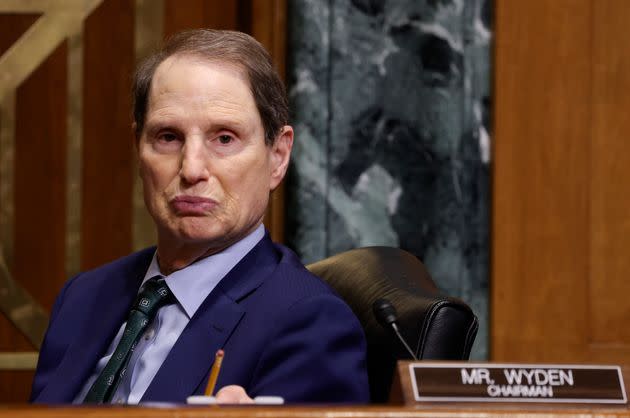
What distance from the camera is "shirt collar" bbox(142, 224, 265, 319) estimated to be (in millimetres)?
1661

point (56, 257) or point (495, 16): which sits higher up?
point (495, 16)

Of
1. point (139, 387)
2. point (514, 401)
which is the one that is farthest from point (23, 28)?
point (514, 401)

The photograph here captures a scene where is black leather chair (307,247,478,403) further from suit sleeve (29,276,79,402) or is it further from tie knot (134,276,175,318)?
suit sleeve (29,276,79,402)

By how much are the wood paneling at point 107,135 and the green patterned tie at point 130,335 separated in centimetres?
159

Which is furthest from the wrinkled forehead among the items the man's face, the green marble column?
the green marble column

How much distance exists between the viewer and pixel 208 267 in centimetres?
169

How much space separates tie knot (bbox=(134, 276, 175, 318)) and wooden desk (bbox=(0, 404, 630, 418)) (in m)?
0.68

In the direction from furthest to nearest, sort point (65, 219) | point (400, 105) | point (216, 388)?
1. point (65, 219)
2. point (400, 105)
3. point (216, 388)

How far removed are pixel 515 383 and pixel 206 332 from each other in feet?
2.01

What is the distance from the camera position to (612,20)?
3.09m

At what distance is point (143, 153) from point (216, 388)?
434 mm

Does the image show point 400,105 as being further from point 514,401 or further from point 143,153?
point 514,401

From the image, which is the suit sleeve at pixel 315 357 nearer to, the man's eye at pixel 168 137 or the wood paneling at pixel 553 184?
the man's eye at pixel 168 137

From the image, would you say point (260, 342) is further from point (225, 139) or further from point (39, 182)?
point (39, 182)
